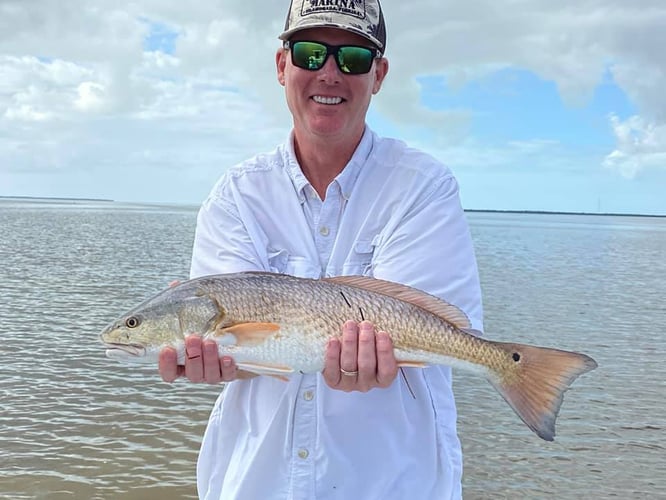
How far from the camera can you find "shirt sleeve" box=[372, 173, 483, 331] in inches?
134

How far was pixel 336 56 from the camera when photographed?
3613 millimetres

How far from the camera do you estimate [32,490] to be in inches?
336

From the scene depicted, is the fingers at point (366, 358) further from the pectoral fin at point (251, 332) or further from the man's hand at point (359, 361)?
the pectoral fin at point (251, 332)

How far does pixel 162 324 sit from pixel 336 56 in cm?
166

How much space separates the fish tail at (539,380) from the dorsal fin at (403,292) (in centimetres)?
36

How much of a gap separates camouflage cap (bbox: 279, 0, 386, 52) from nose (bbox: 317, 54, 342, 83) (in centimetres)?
18

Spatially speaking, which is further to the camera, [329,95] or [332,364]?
[329,95]

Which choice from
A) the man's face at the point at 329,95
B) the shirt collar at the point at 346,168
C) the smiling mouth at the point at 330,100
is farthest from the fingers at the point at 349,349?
the smiling mouth at the point at 330,100

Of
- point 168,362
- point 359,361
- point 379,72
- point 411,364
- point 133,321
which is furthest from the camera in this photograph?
point 379,72

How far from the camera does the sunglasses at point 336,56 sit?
3611 mm

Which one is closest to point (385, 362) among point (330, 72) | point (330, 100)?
point (330, 100)

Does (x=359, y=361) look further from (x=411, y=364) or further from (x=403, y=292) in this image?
(x=403, y=292)

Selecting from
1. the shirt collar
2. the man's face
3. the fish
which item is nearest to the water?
the fish

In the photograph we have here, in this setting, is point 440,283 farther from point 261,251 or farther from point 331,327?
point 261,251
